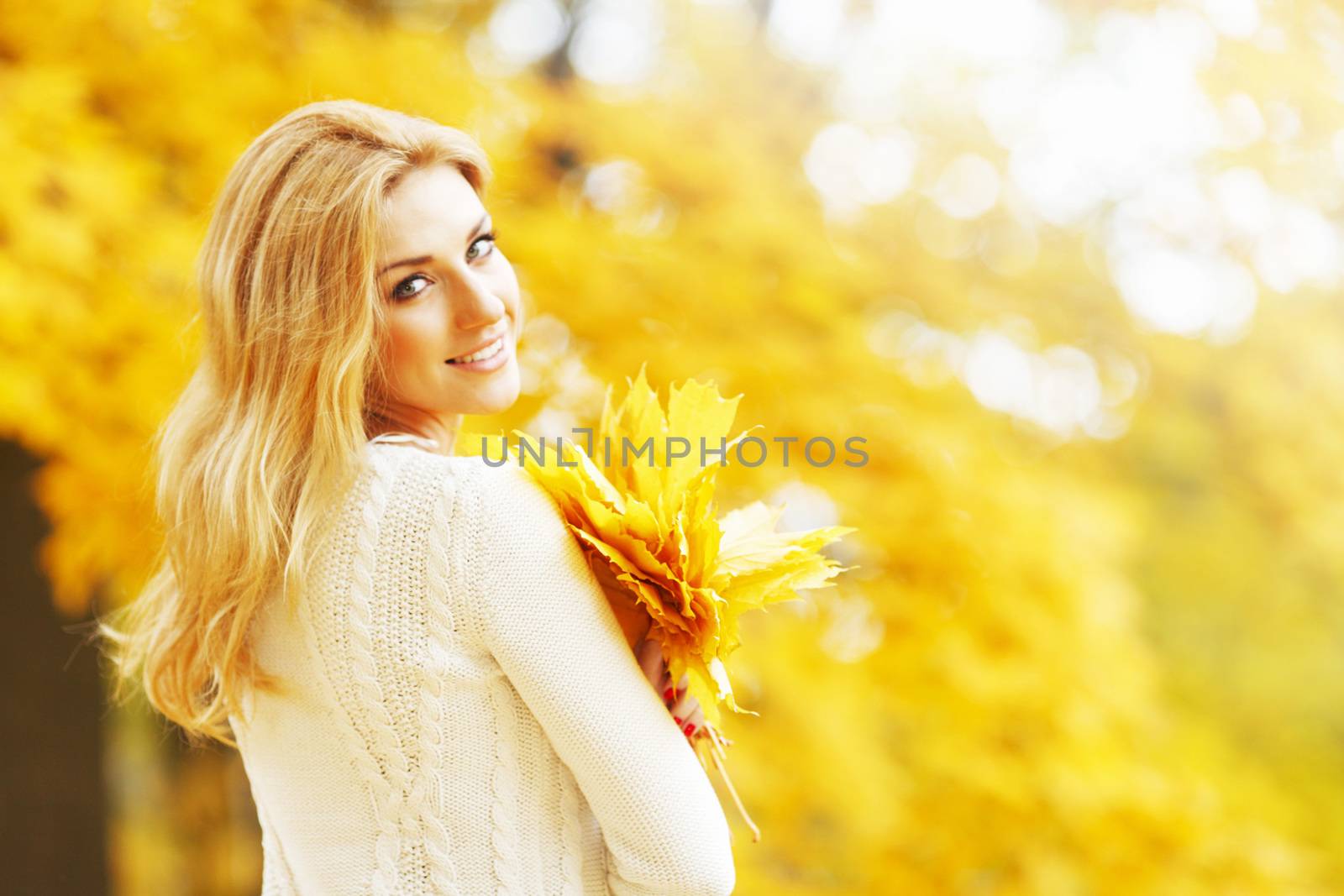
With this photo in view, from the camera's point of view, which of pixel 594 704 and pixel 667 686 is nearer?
pixel 594 704

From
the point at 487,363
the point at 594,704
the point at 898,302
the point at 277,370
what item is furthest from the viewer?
the point at 898,302

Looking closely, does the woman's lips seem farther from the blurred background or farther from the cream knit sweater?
the blurred background

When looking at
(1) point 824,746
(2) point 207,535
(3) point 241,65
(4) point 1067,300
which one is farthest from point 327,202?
(4) point 1067,300

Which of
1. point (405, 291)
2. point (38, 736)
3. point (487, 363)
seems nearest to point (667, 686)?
point (487, 363)

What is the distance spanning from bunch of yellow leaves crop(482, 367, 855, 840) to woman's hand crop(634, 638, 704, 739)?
0.02 metres

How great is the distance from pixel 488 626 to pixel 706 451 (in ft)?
1.18

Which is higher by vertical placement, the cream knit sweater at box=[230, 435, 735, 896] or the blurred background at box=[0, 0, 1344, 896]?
the blurred background at box=[0, 0, 1344, 896]

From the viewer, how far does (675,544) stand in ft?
4.63

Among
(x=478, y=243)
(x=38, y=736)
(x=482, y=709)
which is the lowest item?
(x=38, y=736)

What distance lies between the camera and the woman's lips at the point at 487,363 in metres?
→ 1.58

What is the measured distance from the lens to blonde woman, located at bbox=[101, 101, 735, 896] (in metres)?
1.37

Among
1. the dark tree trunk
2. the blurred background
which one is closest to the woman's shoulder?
the blurred background

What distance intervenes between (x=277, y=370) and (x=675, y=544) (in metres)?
0.55

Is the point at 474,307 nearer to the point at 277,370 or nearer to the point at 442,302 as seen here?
the point at 442,302
